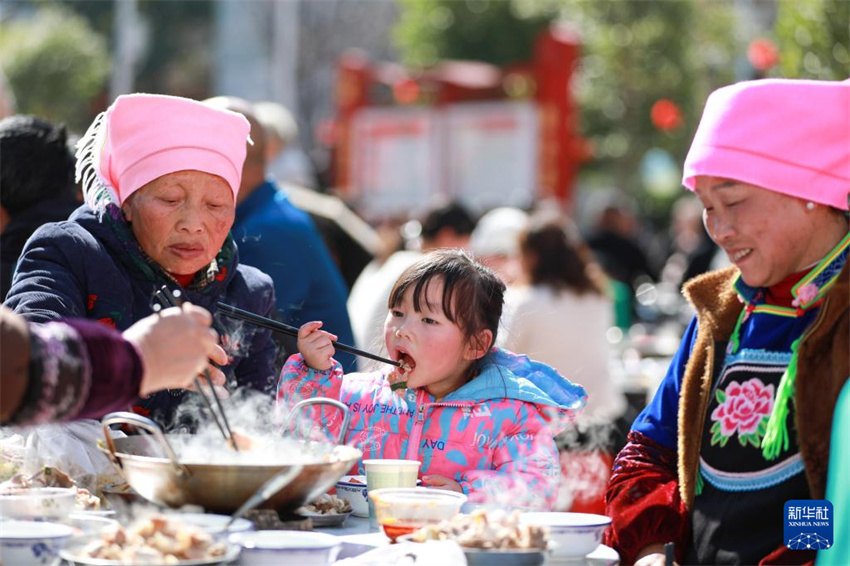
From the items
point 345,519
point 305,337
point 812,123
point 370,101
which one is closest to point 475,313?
point 305,337

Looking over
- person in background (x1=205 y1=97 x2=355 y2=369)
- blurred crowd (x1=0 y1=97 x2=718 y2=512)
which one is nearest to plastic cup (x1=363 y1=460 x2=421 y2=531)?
blurred crowd (x1=0 y1=97 x2=718 y2=512)

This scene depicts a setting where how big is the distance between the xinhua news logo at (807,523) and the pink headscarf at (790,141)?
24.4 inches

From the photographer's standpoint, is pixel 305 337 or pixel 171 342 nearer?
pixel 171 342

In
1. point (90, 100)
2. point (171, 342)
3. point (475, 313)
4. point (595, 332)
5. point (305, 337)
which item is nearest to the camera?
point (171, 342)

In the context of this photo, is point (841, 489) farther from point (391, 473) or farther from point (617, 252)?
point (617, 252)

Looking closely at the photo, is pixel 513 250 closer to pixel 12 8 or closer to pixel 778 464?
pixel 778 464

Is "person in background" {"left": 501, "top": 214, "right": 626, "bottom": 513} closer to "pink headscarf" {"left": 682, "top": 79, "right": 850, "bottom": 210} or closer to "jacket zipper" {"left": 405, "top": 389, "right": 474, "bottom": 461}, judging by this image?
"jacket zipper" {"left": 405, "top": 389, "right": 474, "bottom": 461}

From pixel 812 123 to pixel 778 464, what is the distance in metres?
0.70

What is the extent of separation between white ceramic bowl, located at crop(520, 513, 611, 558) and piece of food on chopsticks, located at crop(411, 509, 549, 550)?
7 cm

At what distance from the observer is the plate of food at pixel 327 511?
2.17 metres

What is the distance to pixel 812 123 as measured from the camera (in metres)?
2.40

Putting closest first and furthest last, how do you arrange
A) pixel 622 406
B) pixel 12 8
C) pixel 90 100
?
pixel 622 406 < pixel 90 100 < pixel 12 8

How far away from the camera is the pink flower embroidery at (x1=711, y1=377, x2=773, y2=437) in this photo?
94.3 inches

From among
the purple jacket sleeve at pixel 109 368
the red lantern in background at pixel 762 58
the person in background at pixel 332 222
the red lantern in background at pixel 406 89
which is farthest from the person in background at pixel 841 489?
the red lantern in background at pixel 406 89
